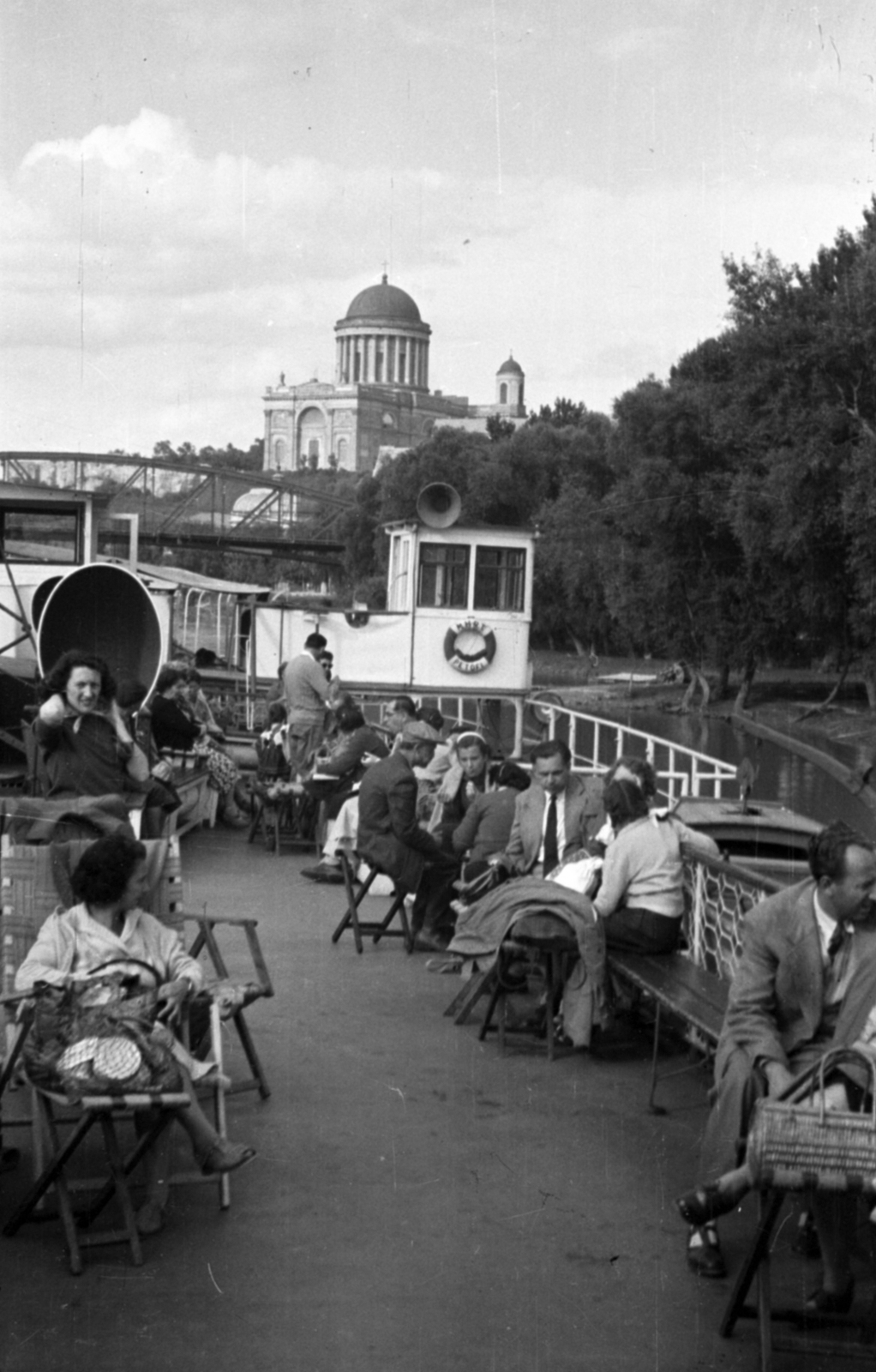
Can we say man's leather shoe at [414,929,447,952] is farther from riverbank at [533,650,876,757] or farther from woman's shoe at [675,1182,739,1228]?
riverbank at [533,650,876,757]

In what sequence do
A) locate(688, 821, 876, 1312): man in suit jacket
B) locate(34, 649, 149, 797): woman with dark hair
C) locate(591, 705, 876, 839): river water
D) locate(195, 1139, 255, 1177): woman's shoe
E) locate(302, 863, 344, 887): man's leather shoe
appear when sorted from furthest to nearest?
locate(591, 705, 876, 839): river water
locate(302, 863, 344, 887): man's leather shoe
locate(34, 649, 149, 797): woman with dark hair
locate(195, 1139, 255, 1177): woman's shoe
locate(688, 821, 876, 1312): man in suit jacket

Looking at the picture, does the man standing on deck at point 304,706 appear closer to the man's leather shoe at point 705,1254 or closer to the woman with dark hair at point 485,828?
the woman with dark hair at point 485,828

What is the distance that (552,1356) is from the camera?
161 inches

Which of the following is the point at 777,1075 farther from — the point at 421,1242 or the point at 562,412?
the point at 562,412

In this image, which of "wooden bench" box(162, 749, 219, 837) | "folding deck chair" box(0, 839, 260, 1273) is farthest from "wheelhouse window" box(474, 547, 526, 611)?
"folding deck chair" box(0, 839, 260, 1273)

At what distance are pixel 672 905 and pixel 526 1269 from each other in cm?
242

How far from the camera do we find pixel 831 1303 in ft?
14.1

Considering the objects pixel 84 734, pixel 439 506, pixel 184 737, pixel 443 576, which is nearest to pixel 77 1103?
pixel 84 734

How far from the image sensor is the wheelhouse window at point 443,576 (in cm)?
2134

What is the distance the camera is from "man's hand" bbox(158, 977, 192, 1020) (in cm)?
497

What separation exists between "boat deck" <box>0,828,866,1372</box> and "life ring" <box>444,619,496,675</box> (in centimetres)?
1446

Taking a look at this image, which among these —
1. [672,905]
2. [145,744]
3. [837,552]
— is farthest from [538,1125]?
[837,552]

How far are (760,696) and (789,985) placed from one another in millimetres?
40272

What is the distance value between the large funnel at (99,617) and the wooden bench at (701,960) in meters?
6.16
